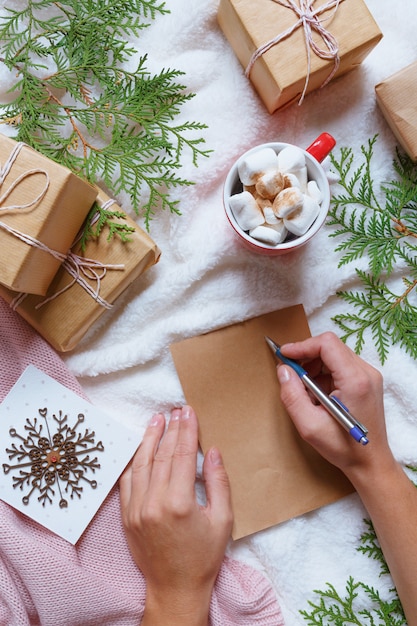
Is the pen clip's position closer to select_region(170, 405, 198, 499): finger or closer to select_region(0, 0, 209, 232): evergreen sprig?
select_region(170, 405, 198, 499): finger

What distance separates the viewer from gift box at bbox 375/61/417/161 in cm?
104

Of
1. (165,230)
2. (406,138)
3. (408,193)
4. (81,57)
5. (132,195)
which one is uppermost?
(81,57)

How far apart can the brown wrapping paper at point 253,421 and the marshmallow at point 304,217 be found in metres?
0.22

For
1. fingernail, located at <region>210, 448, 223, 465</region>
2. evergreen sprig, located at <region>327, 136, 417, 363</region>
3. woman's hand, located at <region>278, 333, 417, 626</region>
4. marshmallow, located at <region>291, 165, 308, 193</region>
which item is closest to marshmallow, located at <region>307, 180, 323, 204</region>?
marshmallow, located at <region>291, 165, 308, 193</region>

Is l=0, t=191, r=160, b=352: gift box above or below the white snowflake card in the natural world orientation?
above

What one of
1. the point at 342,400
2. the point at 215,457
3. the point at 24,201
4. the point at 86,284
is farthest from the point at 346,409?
the point at 24,201

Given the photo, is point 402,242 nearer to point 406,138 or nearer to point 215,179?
point 406,138

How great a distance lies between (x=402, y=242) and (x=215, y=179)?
0.39 metres

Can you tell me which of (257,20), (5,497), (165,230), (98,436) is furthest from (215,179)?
(5,497)

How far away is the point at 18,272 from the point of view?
0.88m

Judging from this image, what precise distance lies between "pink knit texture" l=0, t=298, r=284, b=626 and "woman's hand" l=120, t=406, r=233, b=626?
3 centimetres

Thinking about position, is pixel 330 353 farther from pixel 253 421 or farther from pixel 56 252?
pixel 56 252

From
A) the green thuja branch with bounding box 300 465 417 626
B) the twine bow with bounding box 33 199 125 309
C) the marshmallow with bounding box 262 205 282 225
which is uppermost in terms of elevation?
the twine bow with bounding box 33 199 125 309

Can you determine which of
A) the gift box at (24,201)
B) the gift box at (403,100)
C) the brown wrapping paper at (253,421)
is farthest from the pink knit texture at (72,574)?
A: the gift box at (403,100)
